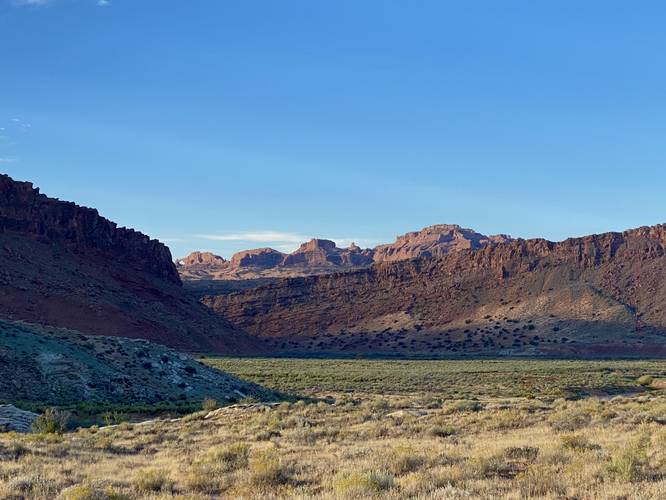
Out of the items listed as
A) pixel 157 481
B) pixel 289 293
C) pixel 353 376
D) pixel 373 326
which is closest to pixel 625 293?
pixel 373 326

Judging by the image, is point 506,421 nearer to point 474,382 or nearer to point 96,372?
point 96,372

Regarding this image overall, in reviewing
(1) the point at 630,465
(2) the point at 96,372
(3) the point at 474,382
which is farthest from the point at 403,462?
(3) the point at 474,382

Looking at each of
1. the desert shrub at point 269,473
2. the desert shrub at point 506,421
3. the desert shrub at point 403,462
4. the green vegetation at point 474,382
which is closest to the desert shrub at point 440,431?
the desert shrub at point 506,421

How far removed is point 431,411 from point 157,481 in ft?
49.8

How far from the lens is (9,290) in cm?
7656

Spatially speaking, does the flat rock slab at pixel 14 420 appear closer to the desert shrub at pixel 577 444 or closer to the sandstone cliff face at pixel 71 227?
the desert shrub at pixel 577 444

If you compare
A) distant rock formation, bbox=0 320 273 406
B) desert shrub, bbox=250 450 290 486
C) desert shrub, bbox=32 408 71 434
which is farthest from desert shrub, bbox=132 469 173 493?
distant rock formation, bbox=0 320 273 406

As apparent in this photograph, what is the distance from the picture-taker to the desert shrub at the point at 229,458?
13.1 meters

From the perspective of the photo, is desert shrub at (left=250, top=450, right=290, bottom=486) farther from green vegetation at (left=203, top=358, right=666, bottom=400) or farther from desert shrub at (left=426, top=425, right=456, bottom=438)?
green vegetation at (left=203, top=358, right=666, bottom=400)

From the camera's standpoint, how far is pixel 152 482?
11.4 m

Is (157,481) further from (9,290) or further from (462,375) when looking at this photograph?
(9,290)

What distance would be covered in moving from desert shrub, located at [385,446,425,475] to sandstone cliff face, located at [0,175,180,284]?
85710 millimetres

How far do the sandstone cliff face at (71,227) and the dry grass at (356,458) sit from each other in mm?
78693

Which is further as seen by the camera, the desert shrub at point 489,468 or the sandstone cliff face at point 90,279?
the sandstone cliff face at point 90,279
